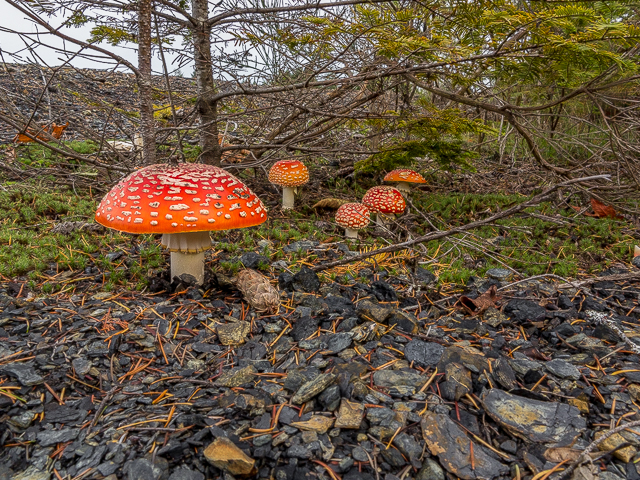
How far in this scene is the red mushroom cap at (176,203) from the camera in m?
2.46

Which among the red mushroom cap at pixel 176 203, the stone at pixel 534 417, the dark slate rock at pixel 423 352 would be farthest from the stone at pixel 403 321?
Answer: the red mushroom cap at pixel 176 203

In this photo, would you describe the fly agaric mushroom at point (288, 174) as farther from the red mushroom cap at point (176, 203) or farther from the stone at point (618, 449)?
the stone at point (618, 449)

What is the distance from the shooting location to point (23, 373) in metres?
1.94

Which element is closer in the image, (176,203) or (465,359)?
(465,359)

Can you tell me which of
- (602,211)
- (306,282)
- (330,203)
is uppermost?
(330,203)

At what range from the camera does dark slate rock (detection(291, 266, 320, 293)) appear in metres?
3.14

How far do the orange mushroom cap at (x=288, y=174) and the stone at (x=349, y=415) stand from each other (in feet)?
13.7

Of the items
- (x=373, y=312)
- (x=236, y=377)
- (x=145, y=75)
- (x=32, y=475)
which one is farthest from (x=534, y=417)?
(x=145, y=75)

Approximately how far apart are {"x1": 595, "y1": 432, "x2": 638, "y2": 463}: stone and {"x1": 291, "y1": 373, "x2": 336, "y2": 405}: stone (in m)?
1.17

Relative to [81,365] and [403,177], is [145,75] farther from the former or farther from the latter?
[403,177]

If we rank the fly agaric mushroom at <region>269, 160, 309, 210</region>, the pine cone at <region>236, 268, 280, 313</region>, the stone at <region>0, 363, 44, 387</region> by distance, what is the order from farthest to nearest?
the fly agaric mushroom at <region>269, 160, 309, 210</region>, the pine cone at <region>236, 268, 280, 313</region>, the stone at <region>0, 363, 44, 387</region>

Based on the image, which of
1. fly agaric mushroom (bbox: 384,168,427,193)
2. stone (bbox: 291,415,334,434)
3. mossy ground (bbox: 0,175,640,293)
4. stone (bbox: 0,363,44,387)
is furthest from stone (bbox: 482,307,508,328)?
fly agaric mushroom (bbox: 384,168,427,193)

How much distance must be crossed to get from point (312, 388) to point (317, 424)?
196mm

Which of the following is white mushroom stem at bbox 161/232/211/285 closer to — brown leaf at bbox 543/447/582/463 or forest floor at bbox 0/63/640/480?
forest floor at bbox 0/63/640/480
